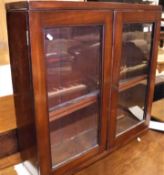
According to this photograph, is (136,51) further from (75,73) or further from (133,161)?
(133,161)

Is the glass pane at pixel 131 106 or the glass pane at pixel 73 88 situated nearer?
the glass pane at pixel 73 88

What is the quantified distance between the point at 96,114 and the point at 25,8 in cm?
60

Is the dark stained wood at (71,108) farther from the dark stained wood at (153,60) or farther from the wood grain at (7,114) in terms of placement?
the dark stained wood at (153,60)

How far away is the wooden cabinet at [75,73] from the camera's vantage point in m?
0.77

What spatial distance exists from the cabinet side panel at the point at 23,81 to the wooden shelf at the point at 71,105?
0.10 metres

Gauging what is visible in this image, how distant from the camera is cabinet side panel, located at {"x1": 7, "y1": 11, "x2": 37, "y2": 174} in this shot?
30.4 inches

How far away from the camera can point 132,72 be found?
4.09ft

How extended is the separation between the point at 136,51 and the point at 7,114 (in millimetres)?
798

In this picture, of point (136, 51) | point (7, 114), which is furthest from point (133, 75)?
point (7, 114)

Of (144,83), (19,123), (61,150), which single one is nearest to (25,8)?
(19,123)

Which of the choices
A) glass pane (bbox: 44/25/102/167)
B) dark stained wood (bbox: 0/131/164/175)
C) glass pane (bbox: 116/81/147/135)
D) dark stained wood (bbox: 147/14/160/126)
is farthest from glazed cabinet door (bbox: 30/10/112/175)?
dark stained wood (bbox: 147/14/160/126)

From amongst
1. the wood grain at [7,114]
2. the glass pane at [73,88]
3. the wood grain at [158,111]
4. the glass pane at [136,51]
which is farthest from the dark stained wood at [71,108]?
the wood grain at [158,111]

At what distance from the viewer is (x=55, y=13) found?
0.74m

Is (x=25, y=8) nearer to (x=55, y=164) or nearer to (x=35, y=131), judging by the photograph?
(x=35, y=131)
